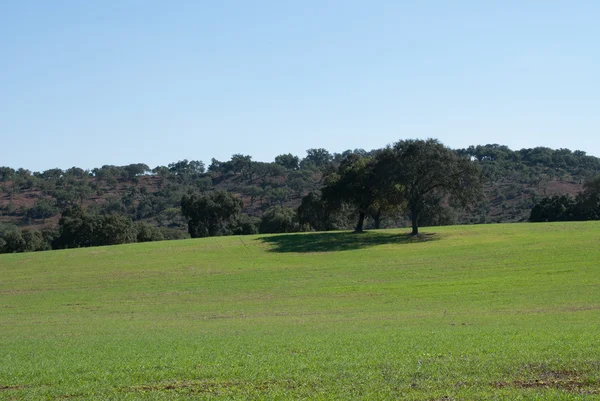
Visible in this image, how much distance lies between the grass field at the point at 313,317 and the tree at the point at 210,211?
2812 centimetres

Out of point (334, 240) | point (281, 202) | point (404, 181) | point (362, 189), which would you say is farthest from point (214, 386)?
point (281, 202)

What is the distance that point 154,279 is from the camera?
49.9 meters

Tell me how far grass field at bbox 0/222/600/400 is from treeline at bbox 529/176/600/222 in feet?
69.4

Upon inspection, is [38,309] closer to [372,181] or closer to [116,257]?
[116,257]

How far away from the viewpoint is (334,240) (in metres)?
68.5

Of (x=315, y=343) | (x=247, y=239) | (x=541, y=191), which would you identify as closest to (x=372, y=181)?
(x=247, y=239)

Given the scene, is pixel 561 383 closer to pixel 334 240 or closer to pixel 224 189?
pixel 334 240

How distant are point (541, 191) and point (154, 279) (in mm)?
118257

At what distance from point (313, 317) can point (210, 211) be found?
235 ft

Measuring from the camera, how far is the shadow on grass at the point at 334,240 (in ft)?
210

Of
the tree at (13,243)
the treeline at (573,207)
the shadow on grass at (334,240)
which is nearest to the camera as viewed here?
the shadow on grass at (334,240)

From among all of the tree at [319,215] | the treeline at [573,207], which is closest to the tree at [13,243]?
the tree at [319,215]

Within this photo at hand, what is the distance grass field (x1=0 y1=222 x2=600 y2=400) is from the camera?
44.1 ft

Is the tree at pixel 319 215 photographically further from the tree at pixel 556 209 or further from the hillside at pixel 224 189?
the tree at pixel 556 209
